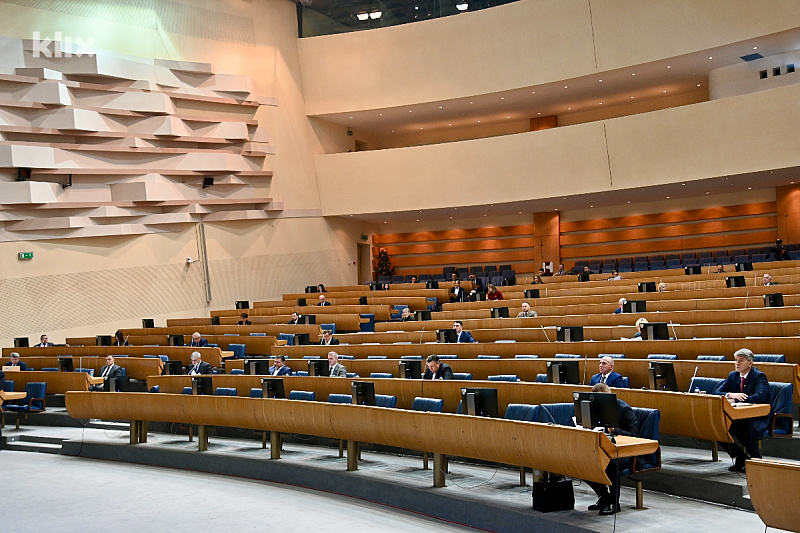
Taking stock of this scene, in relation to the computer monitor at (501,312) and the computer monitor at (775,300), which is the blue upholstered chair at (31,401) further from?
the computer monitor at (775,300)

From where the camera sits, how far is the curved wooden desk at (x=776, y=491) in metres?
3.97

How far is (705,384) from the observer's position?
6.97m

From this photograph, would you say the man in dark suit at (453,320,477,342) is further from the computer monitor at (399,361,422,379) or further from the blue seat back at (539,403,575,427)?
the blue seat back at (539,403,575,427)

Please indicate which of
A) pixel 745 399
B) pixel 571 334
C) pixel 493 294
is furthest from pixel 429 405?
pixel 493 294

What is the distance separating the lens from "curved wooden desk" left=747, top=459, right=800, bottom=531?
13.0ft

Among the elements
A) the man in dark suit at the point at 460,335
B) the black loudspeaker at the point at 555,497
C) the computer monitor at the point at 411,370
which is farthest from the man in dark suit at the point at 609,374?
the man in dark suit at the point at 460,335

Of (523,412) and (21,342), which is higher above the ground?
(21,342)

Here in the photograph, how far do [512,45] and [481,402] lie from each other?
14690 mm

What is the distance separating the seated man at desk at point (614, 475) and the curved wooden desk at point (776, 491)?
3.90 ft

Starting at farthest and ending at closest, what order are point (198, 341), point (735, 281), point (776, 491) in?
point (198, 341)
point (735, 281)
point (776, 491)

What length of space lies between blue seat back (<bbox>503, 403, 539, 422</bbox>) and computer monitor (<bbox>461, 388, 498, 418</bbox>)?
186 millimetres

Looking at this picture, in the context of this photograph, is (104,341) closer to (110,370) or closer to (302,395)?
(110,370)

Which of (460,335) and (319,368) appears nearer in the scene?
(319,368)

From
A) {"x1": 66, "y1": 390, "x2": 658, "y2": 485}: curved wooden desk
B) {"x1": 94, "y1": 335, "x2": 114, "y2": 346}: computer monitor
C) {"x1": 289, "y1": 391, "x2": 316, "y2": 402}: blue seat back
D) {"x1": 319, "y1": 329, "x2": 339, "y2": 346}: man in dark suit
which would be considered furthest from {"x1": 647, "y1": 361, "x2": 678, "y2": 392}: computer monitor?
{"x1": 94, "y1": 335, "x2": 114, "y2": 346}: computer monitor
